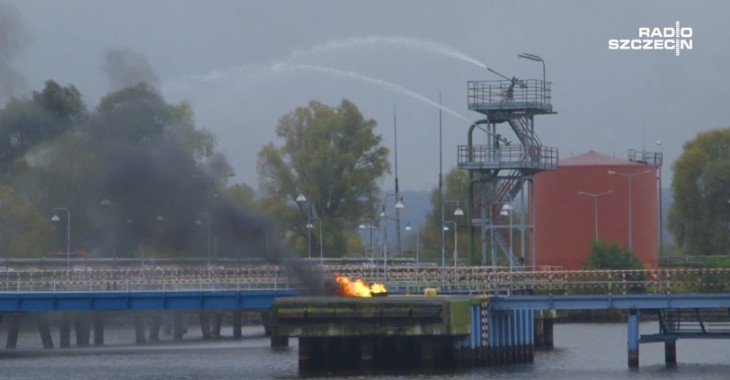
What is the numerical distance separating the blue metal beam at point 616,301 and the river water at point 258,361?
3688 mm

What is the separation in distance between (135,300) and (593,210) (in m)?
84.2

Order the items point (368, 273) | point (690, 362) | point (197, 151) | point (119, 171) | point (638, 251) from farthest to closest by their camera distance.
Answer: point (638, 251) < point (197, 151) < point (119, 171) < point (368, 273) < point (690, 362)

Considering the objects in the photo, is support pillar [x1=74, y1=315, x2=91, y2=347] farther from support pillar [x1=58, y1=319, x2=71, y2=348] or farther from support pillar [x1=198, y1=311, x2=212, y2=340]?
support pillar [x1=198, y1=311, x2=212, y2=340]

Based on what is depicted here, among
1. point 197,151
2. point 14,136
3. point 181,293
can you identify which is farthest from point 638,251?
point 181,293

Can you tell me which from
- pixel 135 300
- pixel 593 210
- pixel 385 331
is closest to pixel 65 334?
pixel 135 300

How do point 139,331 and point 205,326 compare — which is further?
point 205,326

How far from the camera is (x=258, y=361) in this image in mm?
122125

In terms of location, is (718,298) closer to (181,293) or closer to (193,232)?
(181,293)

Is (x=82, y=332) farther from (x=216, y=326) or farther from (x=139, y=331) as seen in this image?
(x=216, y=326)

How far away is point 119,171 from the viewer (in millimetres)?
136750

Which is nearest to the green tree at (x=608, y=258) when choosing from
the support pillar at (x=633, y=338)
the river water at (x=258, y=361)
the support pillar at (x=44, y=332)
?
the river water at (x=258, y=361)

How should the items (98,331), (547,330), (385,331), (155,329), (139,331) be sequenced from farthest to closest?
(155,329), (139,331), (98,331), (547,330), (385,331)

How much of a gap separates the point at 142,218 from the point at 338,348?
3445 centimetres

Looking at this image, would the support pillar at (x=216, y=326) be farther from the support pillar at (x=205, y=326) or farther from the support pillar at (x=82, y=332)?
the support pillar at (x=82, y=332)
